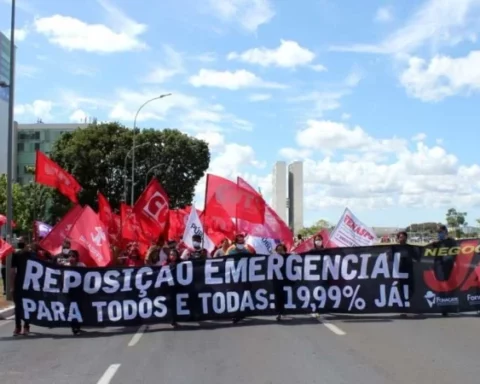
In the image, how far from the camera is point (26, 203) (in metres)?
67.1

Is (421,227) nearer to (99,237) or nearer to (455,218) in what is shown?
(455,218)

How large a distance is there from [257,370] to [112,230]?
17723 millimetres

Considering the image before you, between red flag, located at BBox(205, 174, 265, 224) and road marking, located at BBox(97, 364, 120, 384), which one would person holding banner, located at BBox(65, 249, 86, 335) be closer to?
road marking, located at BBox(97, 364, 120, 384)

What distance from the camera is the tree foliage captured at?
63.6 meters

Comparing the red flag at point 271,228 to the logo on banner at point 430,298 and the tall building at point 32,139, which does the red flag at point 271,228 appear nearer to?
the logo on banner at point 430,298

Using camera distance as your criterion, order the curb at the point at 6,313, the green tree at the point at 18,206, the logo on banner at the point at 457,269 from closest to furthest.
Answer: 1. the logo on banner at the point at 457,269
2. the curb at the point at 6,313
3. the green tree at the point at 18,206

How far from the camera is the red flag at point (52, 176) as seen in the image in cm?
1764

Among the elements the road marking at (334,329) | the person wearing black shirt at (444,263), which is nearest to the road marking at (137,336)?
the road marking at (334,329)

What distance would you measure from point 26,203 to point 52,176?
51.7m

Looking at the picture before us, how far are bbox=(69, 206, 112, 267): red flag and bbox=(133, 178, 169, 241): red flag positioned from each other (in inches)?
133

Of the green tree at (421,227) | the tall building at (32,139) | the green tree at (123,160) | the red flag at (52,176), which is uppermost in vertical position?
the tall building at (32,139)

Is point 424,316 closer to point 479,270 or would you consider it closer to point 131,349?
point 479,270

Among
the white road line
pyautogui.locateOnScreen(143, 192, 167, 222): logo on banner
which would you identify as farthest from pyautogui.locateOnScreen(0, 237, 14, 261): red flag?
pyautogui.locateOnScreen(143, 192, 167, 222): logo on banner

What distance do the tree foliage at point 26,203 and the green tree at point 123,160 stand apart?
22.3 feet
